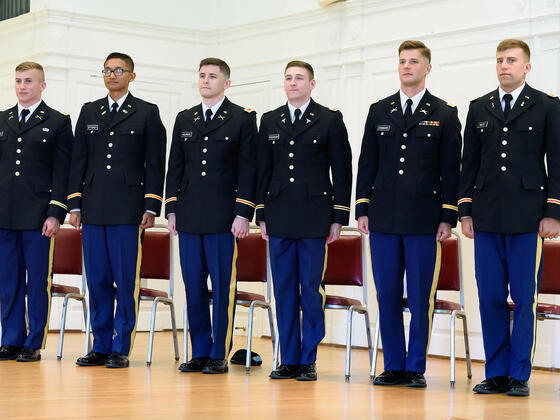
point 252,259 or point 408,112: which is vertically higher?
point 408,112

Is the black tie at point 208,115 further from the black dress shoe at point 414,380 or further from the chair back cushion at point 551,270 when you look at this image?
the chair back cushion at point 551,270

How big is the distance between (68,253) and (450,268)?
2.54 m

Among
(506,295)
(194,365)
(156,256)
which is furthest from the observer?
(156,256)

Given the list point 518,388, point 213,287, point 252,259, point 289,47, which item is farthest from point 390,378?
point 289,47

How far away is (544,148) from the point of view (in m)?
4.70

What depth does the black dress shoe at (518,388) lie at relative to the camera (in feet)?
14.9

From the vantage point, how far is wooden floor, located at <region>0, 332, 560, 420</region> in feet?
12.6

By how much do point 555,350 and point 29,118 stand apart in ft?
11.8

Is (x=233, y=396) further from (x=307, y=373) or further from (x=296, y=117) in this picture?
(x=296, y=117)

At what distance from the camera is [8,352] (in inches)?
226

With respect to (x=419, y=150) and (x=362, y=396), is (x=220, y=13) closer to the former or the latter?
(x=419, y=150)

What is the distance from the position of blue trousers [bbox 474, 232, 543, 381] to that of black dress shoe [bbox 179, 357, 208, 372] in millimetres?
1603

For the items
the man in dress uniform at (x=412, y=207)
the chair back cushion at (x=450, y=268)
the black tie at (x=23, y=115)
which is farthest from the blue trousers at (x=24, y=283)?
the chair back cushion at (x=450, y=268)

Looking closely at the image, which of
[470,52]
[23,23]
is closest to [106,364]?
[470,52]
